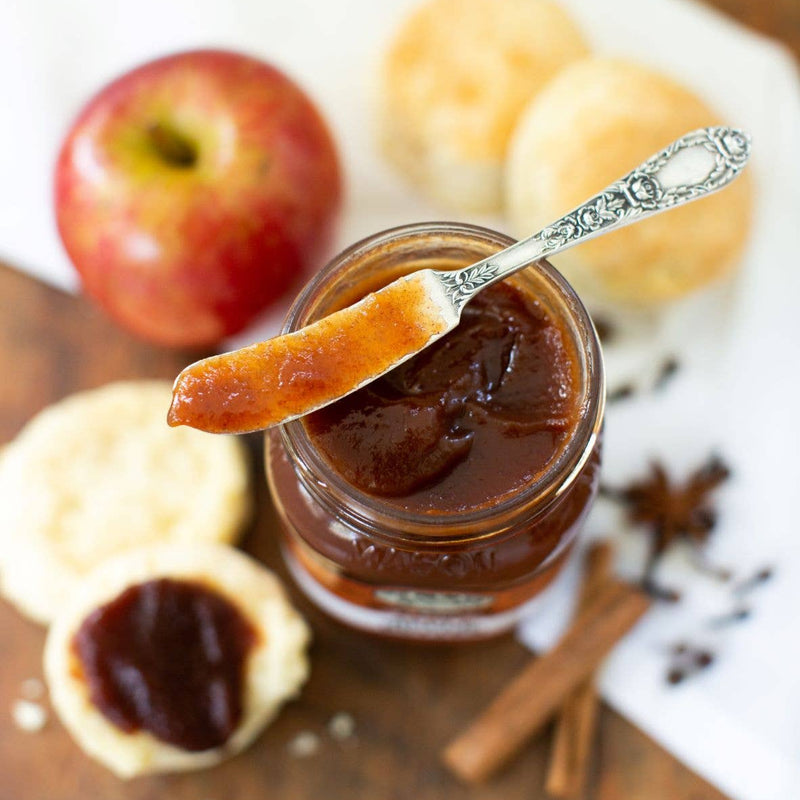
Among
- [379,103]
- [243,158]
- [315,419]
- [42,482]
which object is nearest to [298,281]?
[243,158]

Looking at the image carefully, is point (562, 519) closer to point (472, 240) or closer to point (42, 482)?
point (472, 240)

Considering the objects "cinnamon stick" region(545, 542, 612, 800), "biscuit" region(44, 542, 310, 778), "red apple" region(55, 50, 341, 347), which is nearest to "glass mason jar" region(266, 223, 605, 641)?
"biscuit" region(44, 542, 310, 778)

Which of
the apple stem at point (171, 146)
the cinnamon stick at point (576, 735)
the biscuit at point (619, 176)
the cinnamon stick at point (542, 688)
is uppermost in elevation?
the apple stem at point (171, 146)

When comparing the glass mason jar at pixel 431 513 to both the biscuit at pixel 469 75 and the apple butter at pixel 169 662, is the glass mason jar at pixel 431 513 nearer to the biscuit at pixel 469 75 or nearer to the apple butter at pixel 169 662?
the apple butter at pixel 169 662

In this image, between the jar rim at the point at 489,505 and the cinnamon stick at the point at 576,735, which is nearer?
the jar rim at the point at 489,505

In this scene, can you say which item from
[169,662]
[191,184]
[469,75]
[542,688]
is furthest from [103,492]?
[469,75]

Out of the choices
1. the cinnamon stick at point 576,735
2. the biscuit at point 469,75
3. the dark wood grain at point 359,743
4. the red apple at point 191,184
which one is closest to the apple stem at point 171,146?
the red apple at point 191,184

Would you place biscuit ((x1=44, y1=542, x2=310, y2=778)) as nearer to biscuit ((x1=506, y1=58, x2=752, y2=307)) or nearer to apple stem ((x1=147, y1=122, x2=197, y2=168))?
apple stem ((x1=147, y1=122, x2=197, y2=168))
